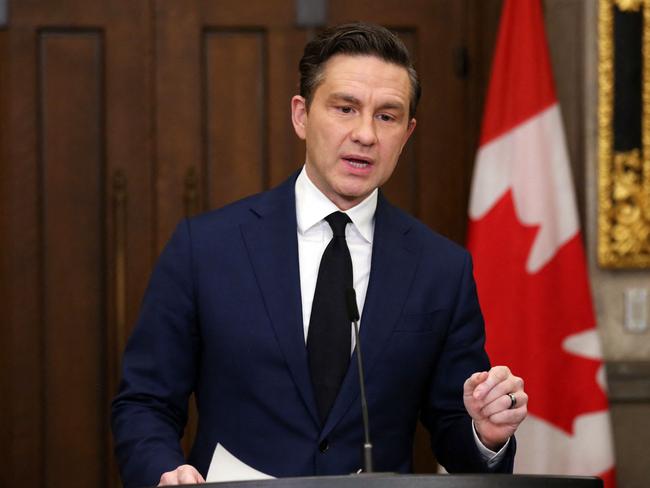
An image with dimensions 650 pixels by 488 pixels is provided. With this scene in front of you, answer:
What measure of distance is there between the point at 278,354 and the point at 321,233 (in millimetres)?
265

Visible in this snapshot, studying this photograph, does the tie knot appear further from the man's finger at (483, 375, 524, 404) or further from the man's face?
the man's finger at (483, 375, 524, 404)

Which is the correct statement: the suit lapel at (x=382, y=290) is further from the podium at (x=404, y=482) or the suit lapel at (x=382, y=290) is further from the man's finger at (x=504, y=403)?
the podium at (x=404, y=482)

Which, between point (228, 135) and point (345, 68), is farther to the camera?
point (228, 135)

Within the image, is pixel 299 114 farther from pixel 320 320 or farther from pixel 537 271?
pixel 537 271

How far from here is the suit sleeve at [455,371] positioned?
1939 mm

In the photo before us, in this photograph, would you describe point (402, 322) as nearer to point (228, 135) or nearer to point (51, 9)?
point (228, 135)

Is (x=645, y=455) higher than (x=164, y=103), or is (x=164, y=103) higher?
(x=164, y=103)

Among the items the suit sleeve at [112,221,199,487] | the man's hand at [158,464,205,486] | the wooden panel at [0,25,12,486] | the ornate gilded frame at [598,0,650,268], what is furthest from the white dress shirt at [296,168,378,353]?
the wooden panel at [0,25,12,486]

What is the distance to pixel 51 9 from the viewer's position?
3434mm

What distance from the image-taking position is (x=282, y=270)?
1.95 m

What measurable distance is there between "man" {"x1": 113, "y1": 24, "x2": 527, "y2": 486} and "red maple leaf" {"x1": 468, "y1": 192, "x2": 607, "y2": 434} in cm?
119

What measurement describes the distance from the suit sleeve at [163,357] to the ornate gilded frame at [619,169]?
5.54 feet

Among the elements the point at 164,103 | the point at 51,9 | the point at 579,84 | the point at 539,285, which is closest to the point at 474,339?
the point at 539,285

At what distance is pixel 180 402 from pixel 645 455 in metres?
1.92
